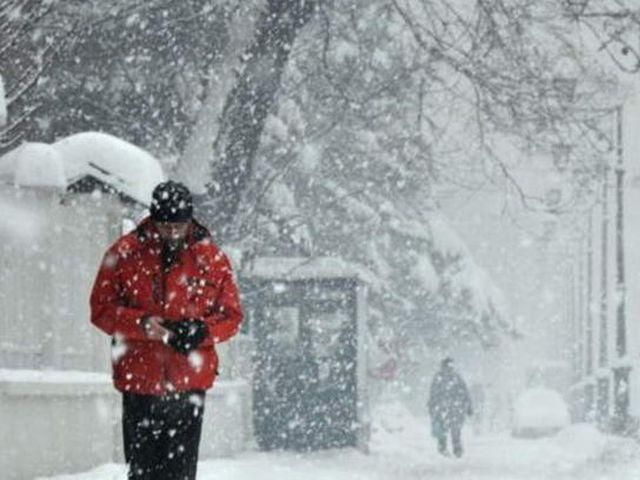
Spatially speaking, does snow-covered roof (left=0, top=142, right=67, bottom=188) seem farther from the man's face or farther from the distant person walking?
the distant person walking

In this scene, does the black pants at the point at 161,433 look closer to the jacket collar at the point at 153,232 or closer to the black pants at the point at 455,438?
the jacket collar at the point at 153,232

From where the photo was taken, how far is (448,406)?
2656cm

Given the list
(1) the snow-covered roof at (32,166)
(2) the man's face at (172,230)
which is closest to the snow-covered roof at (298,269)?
(1) the snow-covered roof at (32,166)

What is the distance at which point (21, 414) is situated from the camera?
1180 cm

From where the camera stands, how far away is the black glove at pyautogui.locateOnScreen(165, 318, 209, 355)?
6664 mm

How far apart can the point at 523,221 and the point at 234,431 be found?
6125 centimetres

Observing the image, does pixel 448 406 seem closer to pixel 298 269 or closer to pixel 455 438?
pixel 455 438

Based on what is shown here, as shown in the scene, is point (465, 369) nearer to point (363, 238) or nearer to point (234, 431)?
point (363, 238)

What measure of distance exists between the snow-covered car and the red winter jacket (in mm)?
36632

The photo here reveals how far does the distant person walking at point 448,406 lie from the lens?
26.0 meters

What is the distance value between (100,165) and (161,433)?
7223mm

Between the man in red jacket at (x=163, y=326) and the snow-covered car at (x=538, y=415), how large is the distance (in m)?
36.6

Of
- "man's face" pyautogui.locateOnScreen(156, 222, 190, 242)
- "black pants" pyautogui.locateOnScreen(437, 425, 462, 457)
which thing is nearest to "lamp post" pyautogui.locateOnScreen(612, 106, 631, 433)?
"black pants" pyautogui.locateOnScreen(437, 425, 462, 457)

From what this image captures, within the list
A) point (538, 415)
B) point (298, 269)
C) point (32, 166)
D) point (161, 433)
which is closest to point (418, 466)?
point (298, 269)
